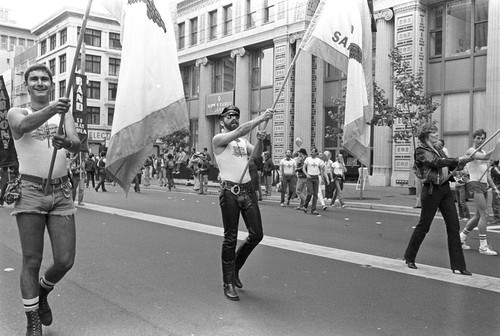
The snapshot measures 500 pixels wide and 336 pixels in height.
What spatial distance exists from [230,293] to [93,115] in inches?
2280

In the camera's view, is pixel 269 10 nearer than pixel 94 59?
Yes

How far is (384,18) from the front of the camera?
24516 mm

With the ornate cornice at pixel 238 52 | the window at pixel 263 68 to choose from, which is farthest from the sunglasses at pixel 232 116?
the ornate cornice at pixel 238 52

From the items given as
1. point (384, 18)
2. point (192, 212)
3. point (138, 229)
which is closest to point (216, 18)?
point (384, 18)

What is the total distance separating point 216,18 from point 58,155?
32.2 meters

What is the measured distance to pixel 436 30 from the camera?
2353 centimetres

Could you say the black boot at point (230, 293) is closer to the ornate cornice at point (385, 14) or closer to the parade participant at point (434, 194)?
the parade participant at point (434, 194)

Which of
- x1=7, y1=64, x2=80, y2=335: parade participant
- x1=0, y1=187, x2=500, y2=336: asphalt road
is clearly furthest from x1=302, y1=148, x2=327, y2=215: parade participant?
x1=7, y1=64, x2=80, y2=335: parade participant

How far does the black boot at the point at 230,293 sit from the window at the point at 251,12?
28.2 meters

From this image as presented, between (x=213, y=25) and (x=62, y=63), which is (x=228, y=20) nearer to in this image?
(x=213, y=25)

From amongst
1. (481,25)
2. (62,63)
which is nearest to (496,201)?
(481,25)

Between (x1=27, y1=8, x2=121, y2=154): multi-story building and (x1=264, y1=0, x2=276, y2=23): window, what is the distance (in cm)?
3231

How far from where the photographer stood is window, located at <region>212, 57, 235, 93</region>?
34.1 metres

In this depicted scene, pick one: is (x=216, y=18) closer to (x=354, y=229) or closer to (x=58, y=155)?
(x=354, y=229)
